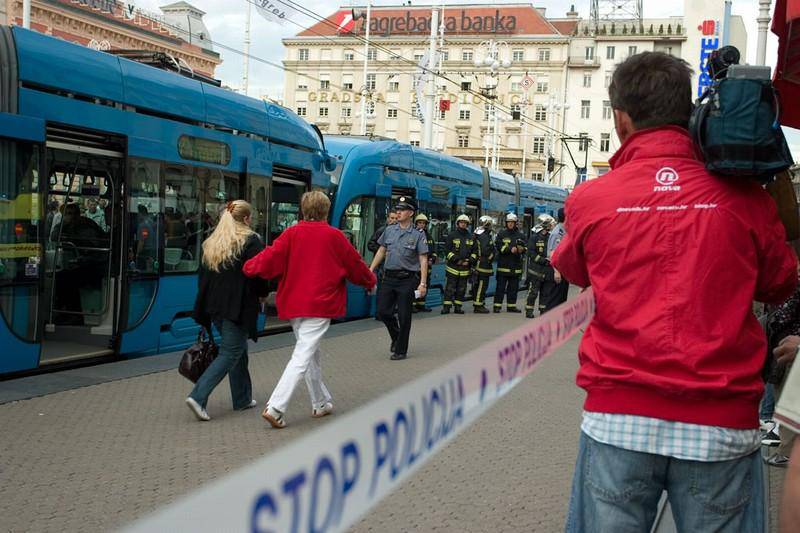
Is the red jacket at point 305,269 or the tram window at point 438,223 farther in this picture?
the tram window at point 438,223

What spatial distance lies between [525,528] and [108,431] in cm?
338

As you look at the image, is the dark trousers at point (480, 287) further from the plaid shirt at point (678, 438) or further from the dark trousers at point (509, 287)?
the plaid shirt at point (678, 438)

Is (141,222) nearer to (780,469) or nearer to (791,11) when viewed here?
(780,469)

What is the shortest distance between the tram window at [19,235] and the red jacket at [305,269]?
94.0 inches

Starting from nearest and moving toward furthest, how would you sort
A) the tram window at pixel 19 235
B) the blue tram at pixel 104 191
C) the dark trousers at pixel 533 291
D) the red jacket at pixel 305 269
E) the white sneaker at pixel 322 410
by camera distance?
1. the red jacket at pixel 305 269
2. the white sneaker at pixel 322 410
3. the tram window at pixel 19 235
4. the blue tram at pixel 104 191
5. the dark trousers at pixel 533 291

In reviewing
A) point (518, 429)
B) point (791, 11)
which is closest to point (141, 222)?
point (518, 429)

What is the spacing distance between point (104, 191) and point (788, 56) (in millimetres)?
7131

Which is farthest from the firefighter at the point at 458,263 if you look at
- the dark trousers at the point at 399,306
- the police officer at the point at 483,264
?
the dark trousers at the point at 399,306

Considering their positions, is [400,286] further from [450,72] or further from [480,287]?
[450,72]

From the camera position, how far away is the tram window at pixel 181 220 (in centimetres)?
1009

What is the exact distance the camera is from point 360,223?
15898mm

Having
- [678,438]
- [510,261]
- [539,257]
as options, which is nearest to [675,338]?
[678,438]

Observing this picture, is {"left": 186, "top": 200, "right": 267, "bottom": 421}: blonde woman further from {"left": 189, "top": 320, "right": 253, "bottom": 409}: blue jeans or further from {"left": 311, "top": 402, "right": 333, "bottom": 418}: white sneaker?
{"left": 311, "top": 402, "right": 333, "bottom": 418}: white sneaker

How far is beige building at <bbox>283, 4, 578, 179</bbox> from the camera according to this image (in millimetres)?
91688
